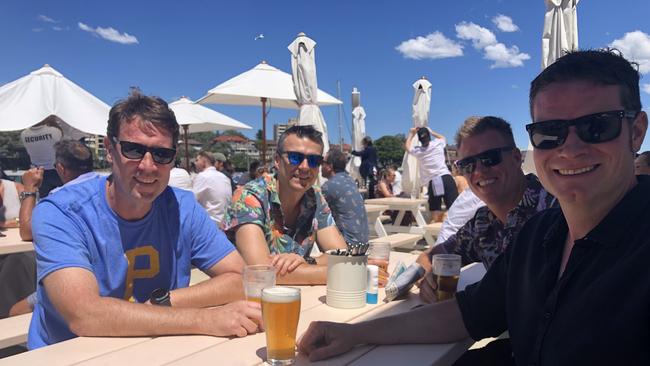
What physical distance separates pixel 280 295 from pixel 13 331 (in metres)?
1.96

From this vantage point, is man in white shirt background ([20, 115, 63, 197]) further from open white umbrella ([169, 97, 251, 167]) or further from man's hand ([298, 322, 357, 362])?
open white umbrella ([169, 97, 251, 167])

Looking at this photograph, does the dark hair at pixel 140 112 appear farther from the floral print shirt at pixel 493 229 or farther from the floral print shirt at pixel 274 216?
the floral print shirt at pixel 493 229

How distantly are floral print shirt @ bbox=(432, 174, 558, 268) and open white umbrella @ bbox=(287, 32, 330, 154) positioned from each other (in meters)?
5.08

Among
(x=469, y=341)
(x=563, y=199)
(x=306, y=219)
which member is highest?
(x=563, y=199)

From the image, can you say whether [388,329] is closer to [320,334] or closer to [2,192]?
[320,334]

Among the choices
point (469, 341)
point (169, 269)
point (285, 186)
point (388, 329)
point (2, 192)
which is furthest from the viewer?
point (2, 192)

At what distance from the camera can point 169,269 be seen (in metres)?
1.89

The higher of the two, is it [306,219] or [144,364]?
[306,219]

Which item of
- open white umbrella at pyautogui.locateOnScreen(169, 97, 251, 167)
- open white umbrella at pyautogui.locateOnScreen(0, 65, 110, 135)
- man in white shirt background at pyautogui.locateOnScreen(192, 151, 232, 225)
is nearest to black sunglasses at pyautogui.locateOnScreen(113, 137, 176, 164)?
man in white shirt background at pyautogui.locateOnScreen(192, 151, 232, 225)

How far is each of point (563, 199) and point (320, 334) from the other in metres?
0.82

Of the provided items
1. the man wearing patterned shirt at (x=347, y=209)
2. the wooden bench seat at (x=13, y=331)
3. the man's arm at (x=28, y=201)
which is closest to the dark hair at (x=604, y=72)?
the man wearing patterned shirt at (x=347, y=209)

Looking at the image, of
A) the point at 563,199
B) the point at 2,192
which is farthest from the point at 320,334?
the point at 2,192

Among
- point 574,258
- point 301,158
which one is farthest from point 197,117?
point 574,258

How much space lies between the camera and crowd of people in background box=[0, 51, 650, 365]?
3.91 feet
